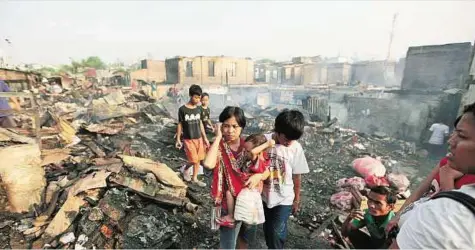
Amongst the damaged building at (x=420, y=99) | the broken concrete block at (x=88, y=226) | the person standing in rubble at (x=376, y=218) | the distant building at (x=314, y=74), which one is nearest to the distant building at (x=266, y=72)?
the distant building at (x=314, y=74)

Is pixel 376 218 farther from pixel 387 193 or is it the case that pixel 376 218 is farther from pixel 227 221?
pixel 227 221

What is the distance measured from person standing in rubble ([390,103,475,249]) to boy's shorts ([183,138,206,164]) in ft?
12.3

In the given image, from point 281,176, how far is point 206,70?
90.7 ft

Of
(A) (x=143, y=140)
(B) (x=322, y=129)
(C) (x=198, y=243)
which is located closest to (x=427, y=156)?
(B) (x=322, y=129)

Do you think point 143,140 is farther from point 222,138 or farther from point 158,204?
point 222,138

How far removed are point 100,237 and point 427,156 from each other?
397 inches

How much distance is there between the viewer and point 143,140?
23.4 feet

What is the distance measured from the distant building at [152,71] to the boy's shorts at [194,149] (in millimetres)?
26234

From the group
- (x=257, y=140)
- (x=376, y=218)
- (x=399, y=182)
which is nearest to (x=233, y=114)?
(x=257, y=140)

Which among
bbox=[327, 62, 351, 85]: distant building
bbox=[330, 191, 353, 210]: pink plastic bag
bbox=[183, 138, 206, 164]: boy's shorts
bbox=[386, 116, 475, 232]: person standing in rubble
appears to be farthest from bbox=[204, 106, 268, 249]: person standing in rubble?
bbox=[327, 62, 351, 85]: distant building

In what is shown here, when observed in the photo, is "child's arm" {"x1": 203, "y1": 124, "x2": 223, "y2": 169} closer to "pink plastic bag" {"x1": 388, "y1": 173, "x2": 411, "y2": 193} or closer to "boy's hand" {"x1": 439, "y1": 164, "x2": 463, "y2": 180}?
"boy's hand" {"x1": 439, "y1": 164, "x2": 463, "y2": 180}

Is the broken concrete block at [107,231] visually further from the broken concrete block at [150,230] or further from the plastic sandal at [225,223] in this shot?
the plastic sandal at [225,223]

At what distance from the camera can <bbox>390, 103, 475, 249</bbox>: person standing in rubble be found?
76 cm

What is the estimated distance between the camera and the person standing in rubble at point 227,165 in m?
1.98
